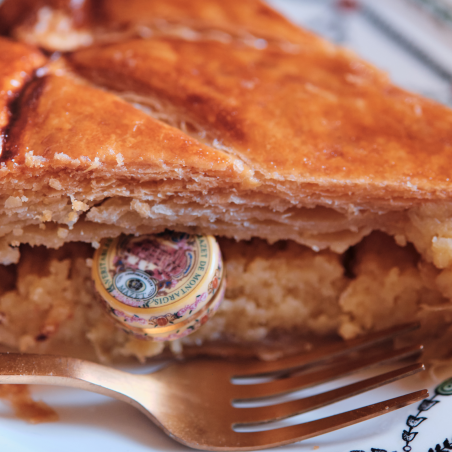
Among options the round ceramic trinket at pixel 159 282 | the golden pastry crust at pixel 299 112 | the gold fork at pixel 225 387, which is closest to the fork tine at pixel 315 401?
the gold fork at pixel 225 387

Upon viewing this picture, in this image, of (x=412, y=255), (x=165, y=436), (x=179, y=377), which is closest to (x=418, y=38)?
(x=412, y=255)

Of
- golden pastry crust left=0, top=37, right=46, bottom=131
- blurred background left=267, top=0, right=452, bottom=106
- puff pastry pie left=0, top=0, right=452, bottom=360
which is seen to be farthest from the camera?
blurred background left=267, top=0, right=452, bottom=106

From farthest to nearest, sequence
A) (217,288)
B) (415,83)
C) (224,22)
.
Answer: (415,83) → (224,22) → (217,288)

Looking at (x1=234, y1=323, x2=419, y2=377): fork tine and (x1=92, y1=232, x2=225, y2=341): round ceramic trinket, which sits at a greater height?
(x1=92, y1=232, x2=225, y2=341): round ceramic trinket

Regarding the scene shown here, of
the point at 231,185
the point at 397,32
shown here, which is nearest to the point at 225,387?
the point at 231,185

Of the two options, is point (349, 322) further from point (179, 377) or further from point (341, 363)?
point (179, 377)

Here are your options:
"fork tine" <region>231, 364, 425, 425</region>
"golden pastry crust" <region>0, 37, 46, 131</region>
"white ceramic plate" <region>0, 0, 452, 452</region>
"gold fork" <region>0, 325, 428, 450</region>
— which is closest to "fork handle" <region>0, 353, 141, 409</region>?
"gold fork" <region>0, 325, 428, 450</region>

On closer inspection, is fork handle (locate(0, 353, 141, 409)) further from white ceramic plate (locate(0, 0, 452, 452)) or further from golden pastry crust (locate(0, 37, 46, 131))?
golden pastry crust (locate(0, 37, 46, 131))
